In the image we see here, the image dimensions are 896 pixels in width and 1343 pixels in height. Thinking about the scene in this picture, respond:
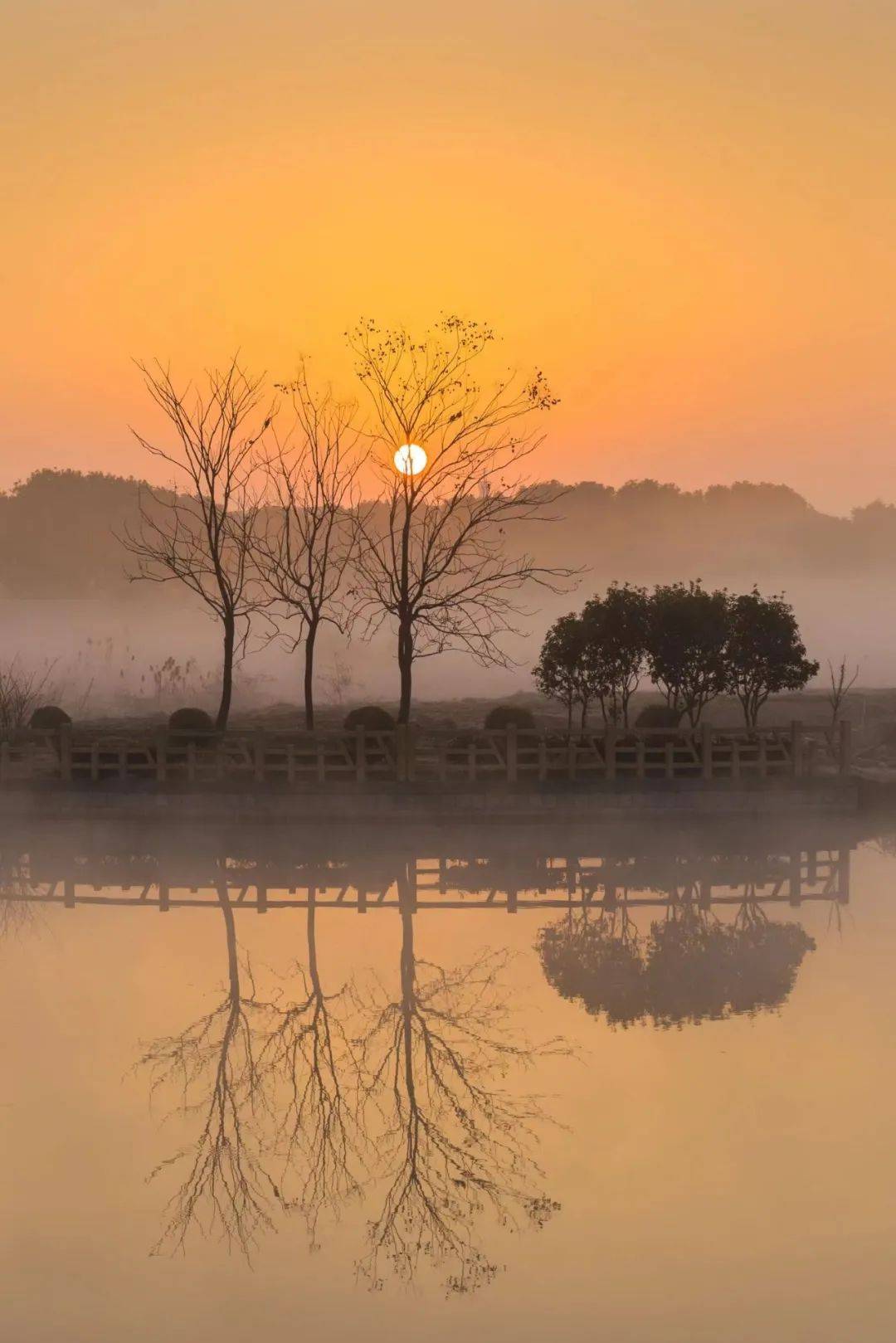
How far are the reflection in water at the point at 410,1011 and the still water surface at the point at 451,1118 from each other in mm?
40

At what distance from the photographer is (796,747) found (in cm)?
2950

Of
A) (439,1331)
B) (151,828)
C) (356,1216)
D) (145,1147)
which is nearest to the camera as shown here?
(439,1331)

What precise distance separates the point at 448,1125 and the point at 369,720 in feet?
69.1

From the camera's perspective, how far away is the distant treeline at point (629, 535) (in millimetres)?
114875

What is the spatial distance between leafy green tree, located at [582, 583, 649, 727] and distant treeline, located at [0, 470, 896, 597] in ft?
274

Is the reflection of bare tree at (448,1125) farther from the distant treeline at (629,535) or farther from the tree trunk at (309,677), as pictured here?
the distant treeline at (629,535)

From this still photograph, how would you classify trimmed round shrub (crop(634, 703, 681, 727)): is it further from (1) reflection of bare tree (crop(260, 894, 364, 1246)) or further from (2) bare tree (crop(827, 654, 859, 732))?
(1) reflection of bare tree (crop(260, 894, 364, 1246))

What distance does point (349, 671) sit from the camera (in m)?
62.0

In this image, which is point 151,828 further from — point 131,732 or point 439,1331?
point 439,1331

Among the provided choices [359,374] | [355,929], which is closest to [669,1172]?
[355,929]

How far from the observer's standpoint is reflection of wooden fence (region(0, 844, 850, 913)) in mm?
20828

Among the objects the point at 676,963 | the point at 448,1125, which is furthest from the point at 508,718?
the point at 448,1125

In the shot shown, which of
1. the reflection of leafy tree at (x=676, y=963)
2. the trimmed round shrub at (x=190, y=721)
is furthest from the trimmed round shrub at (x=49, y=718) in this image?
the reflection of leafy tree at (x=676, y=963)

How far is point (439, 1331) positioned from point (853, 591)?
407 feet
